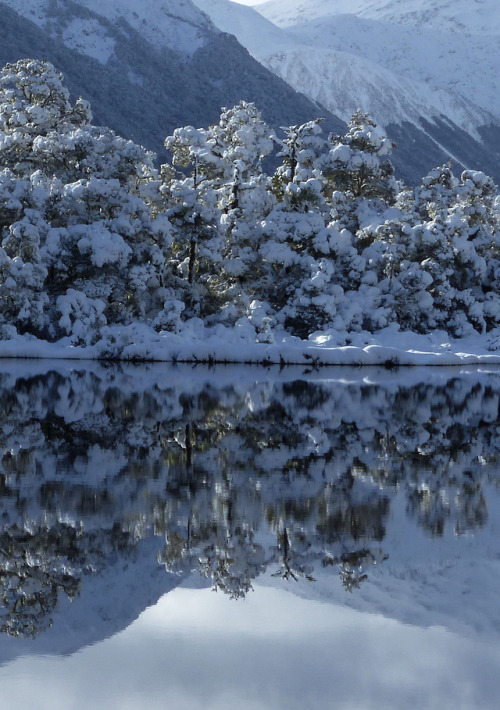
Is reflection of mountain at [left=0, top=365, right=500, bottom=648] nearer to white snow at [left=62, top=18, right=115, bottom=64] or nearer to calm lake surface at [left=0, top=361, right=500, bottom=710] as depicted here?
calm lake surface at [left=0, top=361, right=500, bottom=710]

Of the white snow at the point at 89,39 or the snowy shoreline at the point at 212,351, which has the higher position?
the white snow at the point at 89,39

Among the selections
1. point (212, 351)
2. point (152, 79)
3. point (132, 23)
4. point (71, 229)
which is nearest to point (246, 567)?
point (212, 351)

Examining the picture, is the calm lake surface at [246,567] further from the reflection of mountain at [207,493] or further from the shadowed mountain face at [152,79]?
the shadowed mountain face at [152,79]

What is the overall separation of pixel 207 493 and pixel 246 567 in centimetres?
263

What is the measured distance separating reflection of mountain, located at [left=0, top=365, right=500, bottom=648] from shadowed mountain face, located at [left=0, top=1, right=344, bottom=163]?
89762 mm

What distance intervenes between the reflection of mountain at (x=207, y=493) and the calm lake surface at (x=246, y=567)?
3cm

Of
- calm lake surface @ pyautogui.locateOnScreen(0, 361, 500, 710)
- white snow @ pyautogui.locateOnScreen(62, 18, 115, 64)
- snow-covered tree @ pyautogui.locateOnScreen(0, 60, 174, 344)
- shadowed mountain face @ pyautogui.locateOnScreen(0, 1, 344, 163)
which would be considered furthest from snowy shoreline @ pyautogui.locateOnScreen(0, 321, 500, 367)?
white snow @ pyautogui.locateOnScreen(62, 18, 115, 64)

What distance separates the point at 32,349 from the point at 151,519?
3023 centimetres

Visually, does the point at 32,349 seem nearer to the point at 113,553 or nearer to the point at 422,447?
the point at 422,447

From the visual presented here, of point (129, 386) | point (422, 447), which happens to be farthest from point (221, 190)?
point (422, 447)

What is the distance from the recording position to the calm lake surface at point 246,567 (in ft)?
15.4

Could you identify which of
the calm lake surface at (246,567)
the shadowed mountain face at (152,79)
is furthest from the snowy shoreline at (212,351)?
the shadowed mountain face at (152,79)

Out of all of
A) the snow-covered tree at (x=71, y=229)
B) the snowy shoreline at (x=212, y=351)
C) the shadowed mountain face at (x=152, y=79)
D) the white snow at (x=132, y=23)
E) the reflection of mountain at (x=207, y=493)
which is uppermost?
the white snow at (x=132, y=23)

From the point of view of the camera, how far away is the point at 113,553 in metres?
6.89
